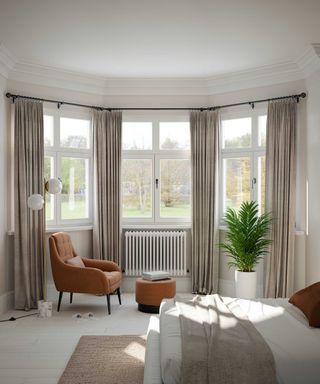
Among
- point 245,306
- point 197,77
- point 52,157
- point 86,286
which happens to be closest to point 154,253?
point 86,286

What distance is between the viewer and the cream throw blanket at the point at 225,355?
8.76ft

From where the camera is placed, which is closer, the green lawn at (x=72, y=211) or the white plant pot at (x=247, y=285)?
the white plant pot at (x=247, y=285)

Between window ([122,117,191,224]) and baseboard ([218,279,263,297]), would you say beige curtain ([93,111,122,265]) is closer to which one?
window ([122,117,191,224])

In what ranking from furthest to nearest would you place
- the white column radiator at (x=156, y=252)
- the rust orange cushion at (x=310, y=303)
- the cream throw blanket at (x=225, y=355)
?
the white column radiator at (x=156, y=252) < the rust orange cushion at (x=310, y=303) < the cream throw blanket at (x=225, y=355)

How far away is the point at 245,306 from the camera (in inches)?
152

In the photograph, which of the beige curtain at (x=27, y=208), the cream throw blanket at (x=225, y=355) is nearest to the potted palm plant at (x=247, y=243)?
the beige curtain at (x=27, y=208)

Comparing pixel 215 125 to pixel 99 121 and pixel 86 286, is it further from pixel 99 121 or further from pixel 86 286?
pixel 86 286

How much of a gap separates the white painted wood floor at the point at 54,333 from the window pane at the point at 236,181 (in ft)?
6.58

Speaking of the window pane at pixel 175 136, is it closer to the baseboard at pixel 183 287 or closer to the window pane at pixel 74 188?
the window pane at pixel 74 188

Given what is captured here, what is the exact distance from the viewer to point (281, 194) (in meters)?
5.98

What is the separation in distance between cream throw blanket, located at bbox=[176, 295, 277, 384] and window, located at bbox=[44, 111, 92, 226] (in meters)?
3.76

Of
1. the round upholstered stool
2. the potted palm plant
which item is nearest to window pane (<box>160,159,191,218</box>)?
the potted palm plant

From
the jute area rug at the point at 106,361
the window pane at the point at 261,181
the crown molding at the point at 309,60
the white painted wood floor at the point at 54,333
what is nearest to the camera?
the jute area rug at the point at 106,361

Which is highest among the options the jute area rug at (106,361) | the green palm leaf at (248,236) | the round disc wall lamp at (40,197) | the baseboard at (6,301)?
the round disc wall lamp at (40,197)
